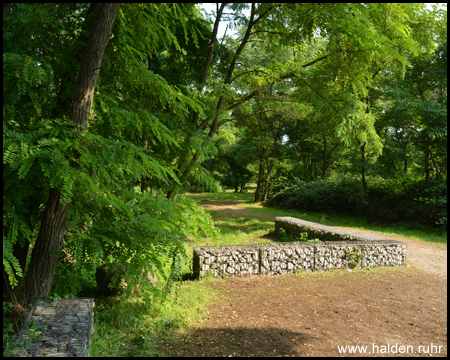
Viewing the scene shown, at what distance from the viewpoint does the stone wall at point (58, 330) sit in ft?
8.83

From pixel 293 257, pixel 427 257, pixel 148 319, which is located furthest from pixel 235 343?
pixel 427 257

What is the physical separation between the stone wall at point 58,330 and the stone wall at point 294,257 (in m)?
3.94

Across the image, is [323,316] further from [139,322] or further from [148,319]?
[139,322]

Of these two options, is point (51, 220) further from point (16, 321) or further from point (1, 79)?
point (1, 79)

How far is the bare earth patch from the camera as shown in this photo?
442cm

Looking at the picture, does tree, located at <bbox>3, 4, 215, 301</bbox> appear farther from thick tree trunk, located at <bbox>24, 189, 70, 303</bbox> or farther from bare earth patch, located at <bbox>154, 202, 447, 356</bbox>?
bare earth patch, located at <bbox>154, 202, 447, 356</bbox>

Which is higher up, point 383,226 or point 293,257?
point 383,226

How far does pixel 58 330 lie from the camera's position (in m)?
3.07

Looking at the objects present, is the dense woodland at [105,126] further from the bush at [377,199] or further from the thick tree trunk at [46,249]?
the bush at [377,199]

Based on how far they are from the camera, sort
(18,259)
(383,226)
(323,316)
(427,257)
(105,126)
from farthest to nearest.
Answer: (383,226)
(427,257)
(323,316)
(105,126)
(18,259)

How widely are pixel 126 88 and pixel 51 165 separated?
87.8 inches

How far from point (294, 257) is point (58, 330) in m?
6.08

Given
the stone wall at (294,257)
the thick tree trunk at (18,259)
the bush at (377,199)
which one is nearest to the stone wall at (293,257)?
the stone wall at (294,257)

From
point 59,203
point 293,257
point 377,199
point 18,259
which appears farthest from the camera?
point 377,199
